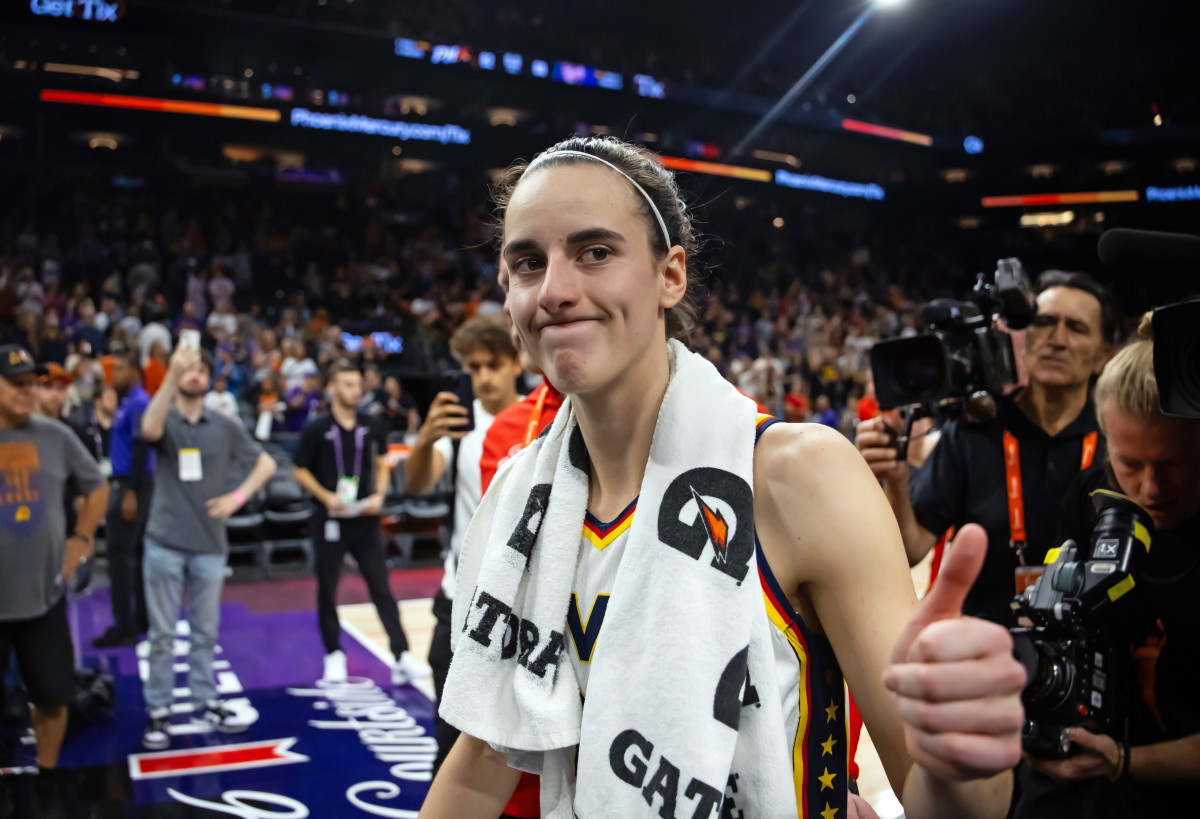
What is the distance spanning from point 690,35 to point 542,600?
25.4 m

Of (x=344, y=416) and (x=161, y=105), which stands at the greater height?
(x=161, y=105)

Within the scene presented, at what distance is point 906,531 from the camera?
2.62 meters

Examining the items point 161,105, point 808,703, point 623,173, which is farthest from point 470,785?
point 161,105

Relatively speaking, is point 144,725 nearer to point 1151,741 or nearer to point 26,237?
point 1151,741

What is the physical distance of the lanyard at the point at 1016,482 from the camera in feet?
8.27

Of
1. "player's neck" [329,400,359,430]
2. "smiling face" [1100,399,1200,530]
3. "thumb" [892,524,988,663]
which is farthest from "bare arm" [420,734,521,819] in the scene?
"player's neck" [329,400,359,430]

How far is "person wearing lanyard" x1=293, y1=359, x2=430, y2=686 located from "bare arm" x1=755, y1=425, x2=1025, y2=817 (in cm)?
451

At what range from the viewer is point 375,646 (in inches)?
251

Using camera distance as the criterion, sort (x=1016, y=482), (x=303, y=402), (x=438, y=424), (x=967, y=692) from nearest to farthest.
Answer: (x=967, y=692)
(x=1016, y=482)
(x=438, y=424)
(x=303, y=402)

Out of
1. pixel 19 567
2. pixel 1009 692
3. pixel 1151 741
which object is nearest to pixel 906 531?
pixel 1151 741

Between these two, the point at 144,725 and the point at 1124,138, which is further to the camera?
the point at 1124,138

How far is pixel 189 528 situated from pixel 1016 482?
160 inches

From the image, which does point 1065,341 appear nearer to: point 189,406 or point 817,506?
point 817,506

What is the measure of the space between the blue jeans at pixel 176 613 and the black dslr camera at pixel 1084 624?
4.27 m
